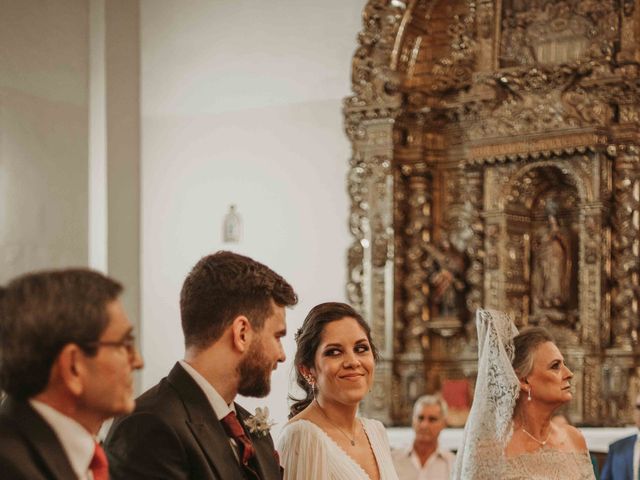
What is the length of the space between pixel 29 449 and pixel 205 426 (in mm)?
915

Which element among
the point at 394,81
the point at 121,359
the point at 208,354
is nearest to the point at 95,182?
the point at 394,81

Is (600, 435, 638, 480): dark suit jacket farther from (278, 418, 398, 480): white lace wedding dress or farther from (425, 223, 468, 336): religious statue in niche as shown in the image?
(278, 418, 398, 480): white lace wedding dress

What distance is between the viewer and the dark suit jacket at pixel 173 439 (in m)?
3.20

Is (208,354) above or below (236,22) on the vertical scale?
below

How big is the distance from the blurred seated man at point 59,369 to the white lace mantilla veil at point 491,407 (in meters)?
2.65

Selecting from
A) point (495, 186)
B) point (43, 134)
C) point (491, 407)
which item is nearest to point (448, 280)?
point (495, 186)

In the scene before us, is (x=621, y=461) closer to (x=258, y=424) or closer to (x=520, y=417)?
(x=520, y=417)

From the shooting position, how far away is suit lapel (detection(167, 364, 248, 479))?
334 centimetres

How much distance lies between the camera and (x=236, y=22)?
11062mm

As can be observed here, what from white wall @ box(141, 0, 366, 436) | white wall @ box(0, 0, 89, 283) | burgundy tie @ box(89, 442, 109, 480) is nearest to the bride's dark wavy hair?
burgundy tie @ box(89, 442, 109, 480)

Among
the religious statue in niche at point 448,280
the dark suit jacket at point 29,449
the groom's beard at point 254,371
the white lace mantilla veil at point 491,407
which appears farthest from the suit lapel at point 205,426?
the religious statue in niche at point 448,280

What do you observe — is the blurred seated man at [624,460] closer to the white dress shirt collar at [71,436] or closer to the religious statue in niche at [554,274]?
the religious statue in niche at [554,274]

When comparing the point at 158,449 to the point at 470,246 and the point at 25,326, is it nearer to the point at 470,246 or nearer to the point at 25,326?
the point at 25,326

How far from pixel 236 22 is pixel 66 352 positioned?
8.87 metres
